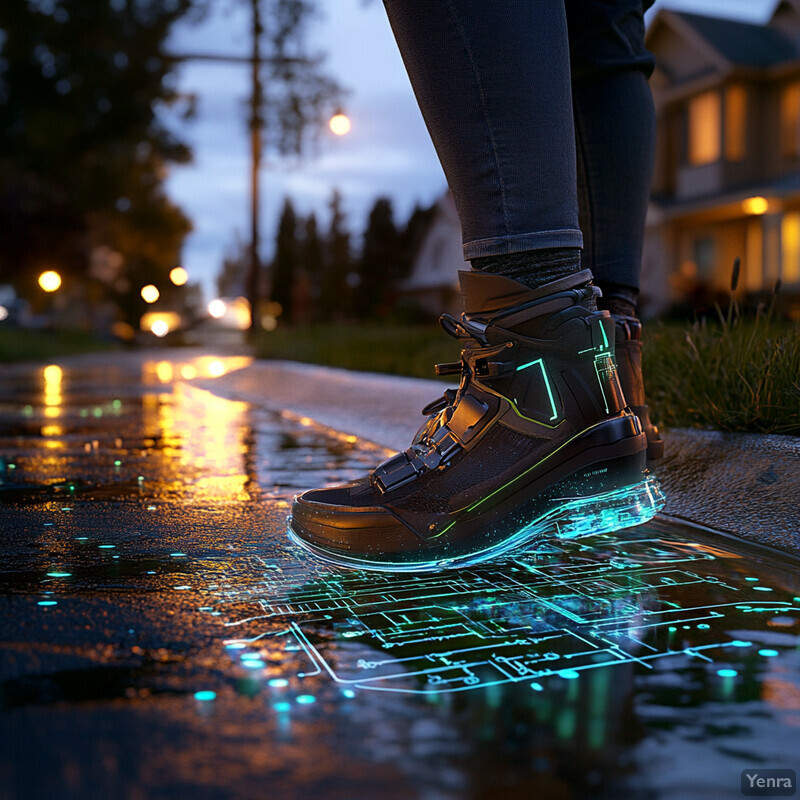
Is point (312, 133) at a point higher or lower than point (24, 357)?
higher

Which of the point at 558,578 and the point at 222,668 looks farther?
the point at 558,578

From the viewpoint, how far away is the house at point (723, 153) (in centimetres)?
1833

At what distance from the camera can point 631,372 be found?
6.16 ft

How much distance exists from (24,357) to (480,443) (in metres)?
14.2

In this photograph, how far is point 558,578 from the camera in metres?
1.50

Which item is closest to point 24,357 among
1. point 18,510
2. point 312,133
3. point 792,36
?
point 312,133

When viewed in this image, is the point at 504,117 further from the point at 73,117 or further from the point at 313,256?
the point at 313,256

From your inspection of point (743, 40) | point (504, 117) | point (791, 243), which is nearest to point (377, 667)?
point (504, 117)

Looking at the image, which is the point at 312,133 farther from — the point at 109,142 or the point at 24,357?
the point at 109,142

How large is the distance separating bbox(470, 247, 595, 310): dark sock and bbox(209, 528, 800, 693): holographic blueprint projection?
0.51m

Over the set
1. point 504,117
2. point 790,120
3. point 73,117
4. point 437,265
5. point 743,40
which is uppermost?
point 743,40

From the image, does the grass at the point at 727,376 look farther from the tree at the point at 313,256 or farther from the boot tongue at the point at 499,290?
the tree at the point at 313,256

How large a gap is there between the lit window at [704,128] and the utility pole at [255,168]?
9.63 meters

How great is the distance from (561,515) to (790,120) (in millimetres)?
19584
